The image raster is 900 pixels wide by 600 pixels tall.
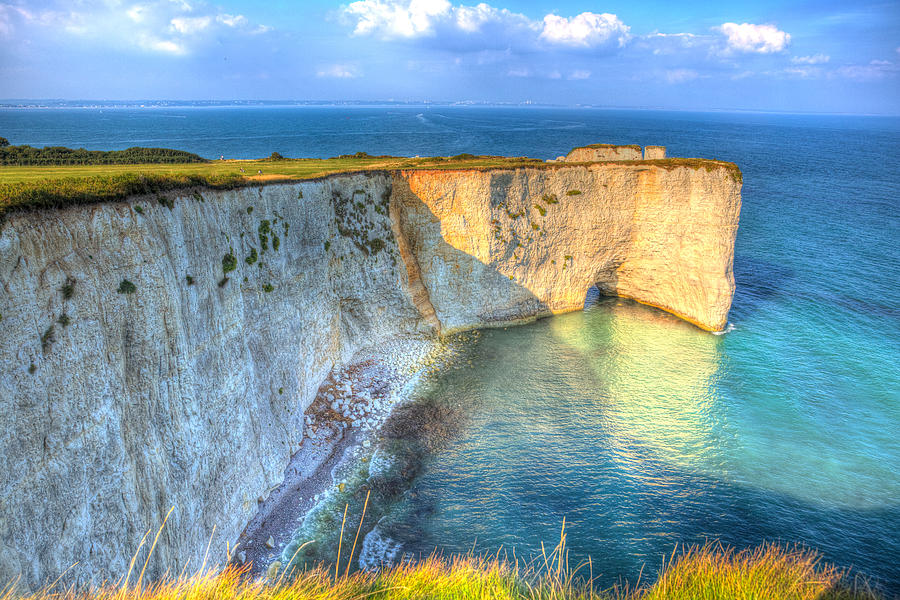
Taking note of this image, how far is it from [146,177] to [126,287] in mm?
3923

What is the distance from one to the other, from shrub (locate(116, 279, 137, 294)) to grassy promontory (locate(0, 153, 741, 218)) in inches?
87.6

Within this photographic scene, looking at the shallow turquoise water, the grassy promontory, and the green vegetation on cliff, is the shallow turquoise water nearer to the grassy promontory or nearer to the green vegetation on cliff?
the grassy promontory

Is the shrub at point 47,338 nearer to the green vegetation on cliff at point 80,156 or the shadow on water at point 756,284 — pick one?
the green vegetation on cliff at point 80,156

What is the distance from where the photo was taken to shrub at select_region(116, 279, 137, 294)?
12523mm

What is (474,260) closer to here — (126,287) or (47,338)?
(126,287)

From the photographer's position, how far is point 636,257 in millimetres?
33531

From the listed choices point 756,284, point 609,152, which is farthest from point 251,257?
point 756,284

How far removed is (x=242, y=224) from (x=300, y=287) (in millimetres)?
4048

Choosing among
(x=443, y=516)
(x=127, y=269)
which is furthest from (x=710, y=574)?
(x=127, y=269)

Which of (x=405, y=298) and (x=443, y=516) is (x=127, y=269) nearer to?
(x=443, y=516)

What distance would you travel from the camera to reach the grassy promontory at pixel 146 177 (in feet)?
38.1

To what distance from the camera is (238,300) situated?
17297 mm

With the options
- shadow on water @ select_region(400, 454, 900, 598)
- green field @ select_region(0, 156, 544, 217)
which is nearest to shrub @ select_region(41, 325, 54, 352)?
green field @ select_region(0, 156, 544, 217)

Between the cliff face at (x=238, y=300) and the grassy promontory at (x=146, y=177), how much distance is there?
1.43 feet
